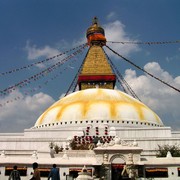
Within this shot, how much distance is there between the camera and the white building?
17922 mm

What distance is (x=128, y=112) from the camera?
32.8m

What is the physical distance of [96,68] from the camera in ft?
147

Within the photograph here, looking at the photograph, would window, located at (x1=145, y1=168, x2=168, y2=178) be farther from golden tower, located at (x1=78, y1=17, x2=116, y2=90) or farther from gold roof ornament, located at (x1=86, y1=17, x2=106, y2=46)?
gold roof ornament, located at (x1=86, y1=17, x2=106, y2=46)

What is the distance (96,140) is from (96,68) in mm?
20199

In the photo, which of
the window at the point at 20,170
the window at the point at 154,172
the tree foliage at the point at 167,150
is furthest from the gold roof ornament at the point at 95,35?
the window at the point at 154,172

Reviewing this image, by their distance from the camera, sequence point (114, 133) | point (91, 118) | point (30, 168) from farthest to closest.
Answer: point (91, 118), point (114, 133), point (30, 168)

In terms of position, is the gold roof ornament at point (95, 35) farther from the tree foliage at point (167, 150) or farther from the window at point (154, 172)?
the window at point (154, 172)

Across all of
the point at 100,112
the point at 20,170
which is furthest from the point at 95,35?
the point at 20,170

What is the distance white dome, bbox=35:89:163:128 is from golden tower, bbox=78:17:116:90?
760 cm

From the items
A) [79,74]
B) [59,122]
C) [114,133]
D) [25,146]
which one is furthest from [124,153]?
[79,74]

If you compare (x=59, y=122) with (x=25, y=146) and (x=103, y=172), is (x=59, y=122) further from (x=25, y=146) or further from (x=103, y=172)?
(x=103, y=172)

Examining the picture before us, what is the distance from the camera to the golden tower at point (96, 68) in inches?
1718

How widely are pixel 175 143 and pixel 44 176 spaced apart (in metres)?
13.1

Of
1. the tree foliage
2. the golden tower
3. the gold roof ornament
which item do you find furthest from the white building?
the gold roof ornament
